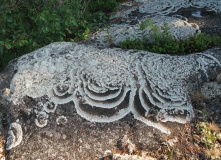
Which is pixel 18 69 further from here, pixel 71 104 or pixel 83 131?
pixel 83 131

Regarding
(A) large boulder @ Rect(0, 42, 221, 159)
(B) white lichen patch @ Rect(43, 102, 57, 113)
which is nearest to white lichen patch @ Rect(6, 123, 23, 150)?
(A) large boulder @ Rect(0, 42, 221, 159)

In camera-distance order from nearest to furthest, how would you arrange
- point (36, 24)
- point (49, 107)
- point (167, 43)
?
point (49, 107)
point (167, 43)
point (36, 24)

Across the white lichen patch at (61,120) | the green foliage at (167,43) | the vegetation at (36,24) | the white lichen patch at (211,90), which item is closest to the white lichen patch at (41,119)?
the white lichen patch at (61,120)

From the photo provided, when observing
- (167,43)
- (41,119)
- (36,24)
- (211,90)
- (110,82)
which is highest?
(36,24)

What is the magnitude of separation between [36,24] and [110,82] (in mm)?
2873

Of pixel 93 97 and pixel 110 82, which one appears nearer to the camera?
pixel 93 97

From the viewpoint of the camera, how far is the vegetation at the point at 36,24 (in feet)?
11.5

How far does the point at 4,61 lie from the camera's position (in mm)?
4023

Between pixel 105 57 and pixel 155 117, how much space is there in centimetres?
134

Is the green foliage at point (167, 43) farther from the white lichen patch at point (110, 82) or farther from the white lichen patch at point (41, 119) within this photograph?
the white lichen patch at point (41, 119)

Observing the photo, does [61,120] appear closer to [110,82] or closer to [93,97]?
[93,97]

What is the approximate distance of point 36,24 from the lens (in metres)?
4.33

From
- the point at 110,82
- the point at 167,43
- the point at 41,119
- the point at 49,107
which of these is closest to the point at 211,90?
the point at 167,43

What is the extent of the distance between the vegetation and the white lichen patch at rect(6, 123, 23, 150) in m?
1.57
